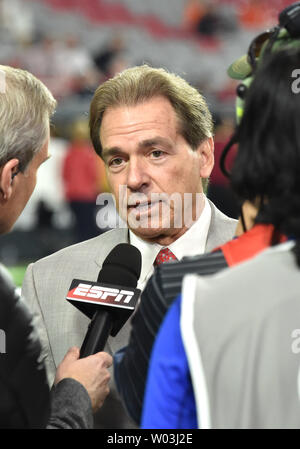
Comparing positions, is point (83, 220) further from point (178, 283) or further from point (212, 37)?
point (178, 283)

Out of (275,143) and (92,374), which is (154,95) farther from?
A: (275,143)

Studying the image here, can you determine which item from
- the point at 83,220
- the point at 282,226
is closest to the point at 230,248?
the point at 282,226

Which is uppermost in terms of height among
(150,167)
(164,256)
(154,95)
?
(154,95)

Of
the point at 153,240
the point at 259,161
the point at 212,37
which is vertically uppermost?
the point at 212,37

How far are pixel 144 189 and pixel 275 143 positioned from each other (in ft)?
3.08

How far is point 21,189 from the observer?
148 cm

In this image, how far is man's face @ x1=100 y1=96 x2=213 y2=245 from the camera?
1.84 meters

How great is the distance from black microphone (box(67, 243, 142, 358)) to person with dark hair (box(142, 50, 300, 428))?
0.42 m

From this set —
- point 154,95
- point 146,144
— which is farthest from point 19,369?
point 154,95

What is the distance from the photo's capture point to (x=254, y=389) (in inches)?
35.0

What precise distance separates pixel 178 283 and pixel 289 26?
0.46 metres

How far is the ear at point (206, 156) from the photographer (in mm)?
1979

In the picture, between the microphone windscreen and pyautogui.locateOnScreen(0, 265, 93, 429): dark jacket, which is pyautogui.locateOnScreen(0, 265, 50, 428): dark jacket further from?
the microphone windscreen

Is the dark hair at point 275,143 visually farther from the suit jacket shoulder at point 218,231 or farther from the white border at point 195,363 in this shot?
the suit jacket shoulder at point 218,231
